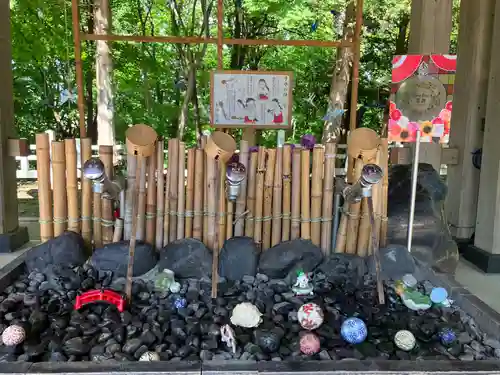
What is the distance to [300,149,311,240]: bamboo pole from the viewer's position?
107 inches

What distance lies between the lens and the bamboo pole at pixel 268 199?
2709 millimetres

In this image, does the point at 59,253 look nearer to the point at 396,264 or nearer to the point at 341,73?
the point at 396,264

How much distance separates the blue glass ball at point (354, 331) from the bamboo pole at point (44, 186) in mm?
1887

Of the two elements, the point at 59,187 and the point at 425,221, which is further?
the point at 425,221

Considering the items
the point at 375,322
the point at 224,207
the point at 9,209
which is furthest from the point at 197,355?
the point at 9,209

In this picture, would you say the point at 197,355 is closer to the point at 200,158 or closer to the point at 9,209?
the point at 200,158

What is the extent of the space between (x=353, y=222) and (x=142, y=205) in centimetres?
128

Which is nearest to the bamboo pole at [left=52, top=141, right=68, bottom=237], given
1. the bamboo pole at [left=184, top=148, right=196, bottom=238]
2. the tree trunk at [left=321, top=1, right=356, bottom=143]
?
the bamboo pole at [left=184, top=148, right=196, bottom=238]

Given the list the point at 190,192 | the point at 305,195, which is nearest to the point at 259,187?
the point at 305,195

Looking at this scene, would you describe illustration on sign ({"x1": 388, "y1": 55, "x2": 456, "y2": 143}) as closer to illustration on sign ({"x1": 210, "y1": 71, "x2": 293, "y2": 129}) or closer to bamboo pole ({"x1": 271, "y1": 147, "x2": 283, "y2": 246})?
bamboo pole ({"x1": 271, "y1": 147, "x2": 283, "y2": 246})

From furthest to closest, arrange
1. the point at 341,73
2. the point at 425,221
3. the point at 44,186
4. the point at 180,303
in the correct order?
the point at 341,73
the point at 425,221
the point at 44,186
the point at 180,303

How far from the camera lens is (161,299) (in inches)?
91.7

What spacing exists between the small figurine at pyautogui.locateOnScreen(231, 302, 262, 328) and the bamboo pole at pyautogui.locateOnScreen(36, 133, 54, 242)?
56.8 inches

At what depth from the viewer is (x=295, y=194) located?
274cm
